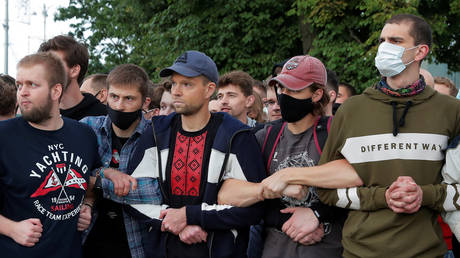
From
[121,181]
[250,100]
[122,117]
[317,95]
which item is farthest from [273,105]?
[121,181]

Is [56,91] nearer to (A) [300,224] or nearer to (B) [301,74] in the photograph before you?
(B) [301,74]

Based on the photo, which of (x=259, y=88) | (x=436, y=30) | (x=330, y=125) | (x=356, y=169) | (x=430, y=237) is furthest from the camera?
(x=436, y=30)

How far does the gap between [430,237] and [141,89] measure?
98.9 inches

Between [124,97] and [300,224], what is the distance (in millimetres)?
1793

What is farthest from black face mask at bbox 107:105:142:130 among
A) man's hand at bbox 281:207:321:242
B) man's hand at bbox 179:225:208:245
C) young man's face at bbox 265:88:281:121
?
young man's face at bbox 265:88:281:121

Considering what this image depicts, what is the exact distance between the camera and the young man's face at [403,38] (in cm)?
330

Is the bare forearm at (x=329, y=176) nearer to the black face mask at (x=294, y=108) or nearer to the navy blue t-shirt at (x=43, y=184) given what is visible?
the black face mask at (x=294, y=108)

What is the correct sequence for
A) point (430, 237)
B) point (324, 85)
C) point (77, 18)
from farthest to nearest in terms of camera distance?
1. point (77, 18)
2. point (324, 85)
3. point (430, 237)

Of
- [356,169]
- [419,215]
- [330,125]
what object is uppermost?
[330,125]

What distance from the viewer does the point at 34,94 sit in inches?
131

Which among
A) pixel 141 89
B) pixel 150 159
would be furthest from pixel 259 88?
pixel 150 159

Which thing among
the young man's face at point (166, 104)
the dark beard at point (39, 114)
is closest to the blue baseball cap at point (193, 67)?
the dark beard at point (39, 114)

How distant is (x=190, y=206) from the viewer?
11.2ft

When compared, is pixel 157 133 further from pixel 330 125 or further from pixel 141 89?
pixel 330 125
